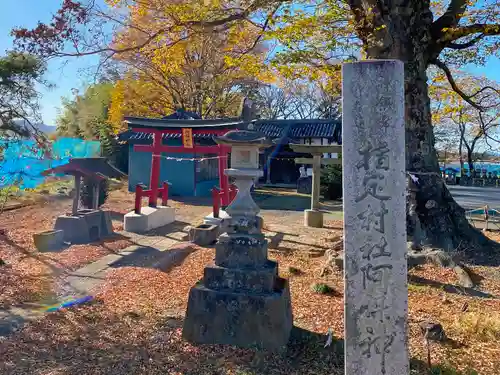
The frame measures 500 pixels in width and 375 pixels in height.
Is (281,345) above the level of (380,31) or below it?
below

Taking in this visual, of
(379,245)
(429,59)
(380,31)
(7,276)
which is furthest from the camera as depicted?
(429,59)

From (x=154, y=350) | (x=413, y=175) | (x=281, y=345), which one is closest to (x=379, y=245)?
(x=281, y=345)

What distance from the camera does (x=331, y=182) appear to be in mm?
18531

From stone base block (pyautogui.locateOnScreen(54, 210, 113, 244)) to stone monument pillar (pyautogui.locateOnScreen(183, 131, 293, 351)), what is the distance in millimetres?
5807

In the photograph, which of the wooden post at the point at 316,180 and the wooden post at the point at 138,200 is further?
the wooden post at the point at 316,180

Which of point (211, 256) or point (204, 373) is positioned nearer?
point (204, 373)

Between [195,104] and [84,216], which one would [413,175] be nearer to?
[84,216]

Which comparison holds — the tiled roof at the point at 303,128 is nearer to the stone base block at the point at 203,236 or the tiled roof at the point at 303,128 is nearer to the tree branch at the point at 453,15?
the stone base block at the point at 203,236

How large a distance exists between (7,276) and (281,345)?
498cm

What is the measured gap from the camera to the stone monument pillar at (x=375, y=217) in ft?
9.00

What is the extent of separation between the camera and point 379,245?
2752 millimetres

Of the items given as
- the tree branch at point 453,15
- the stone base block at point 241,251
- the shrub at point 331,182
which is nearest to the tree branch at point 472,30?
the tree branch at point 453,15

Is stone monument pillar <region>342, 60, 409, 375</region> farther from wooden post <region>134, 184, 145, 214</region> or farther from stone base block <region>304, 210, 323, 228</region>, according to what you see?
stone base block <region>304, 210, 323, 228</region>

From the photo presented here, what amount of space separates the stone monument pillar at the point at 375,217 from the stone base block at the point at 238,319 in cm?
142
